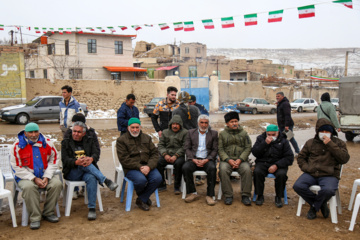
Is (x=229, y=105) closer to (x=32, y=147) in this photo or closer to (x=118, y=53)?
(x=118, y=53)

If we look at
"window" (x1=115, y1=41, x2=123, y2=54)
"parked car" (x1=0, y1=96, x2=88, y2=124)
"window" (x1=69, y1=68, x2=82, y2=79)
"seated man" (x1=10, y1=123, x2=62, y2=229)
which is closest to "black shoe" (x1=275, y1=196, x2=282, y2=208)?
"seated man" (x1=10, y1=123, x2=62, y2=229)

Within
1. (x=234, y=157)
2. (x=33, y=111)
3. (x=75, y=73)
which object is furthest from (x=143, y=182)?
(x=75, y=73)

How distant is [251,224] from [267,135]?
157 cm

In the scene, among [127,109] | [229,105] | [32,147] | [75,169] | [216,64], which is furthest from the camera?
[216,64]

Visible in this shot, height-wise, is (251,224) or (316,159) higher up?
(316,159)

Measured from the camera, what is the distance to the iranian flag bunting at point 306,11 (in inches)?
393

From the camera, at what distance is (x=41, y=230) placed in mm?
4215

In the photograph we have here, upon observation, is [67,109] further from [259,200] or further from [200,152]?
[259,200]

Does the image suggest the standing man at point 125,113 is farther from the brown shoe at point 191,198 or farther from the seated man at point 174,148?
the brown shoe at point 191,198

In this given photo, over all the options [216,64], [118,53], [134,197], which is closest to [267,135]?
[134,197]

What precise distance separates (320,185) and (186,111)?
9.29ft

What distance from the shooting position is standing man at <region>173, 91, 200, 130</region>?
642 centimetres

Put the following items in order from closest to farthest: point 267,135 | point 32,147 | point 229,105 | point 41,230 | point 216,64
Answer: point 41,230
point 32,147
point 267,135
point 229,105
point 216,64

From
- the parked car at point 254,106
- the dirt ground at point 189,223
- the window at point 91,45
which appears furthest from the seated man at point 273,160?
the window at point 91,45
